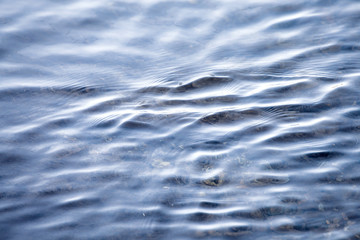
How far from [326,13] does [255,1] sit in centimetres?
116

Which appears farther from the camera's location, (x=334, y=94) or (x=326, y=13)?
(x=326, y=13)

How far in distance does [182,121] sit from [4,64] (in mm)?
2743

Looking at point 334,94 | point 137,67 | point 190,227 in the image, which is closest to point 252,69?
point 334,94

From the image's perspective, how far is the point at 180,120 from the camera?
459 centimetres

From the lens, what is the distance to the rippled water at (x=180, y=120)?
355 cm

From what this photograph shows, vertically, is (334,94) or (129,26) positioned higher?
(129,26)

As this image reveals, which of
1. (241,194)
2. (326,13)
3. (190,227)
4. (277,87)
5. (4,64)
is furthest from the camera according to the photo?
(326,13)

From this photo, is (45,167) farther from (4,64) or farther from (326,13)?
(326,13)

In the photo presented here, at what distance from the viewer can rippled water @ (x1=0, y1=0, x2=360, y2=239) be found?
3.55 meters

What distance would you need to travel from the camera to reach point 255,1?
6.79 metres

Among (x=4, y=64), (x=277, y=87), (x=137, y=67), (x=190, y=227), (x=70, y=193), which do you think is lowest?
(x=190, y=227)

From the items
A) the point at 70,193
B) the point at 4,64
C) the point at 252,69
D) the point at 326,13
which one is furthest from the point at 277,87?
the point at 4,64

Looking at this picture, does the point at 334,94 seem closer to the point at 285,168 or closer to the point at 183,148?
the point at 285,168

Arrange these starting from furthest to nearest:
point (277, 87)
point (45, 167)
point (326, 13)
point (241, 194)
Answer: point (326, 13) → point (277, 87) → point (45, 167) → point (241, 194)
